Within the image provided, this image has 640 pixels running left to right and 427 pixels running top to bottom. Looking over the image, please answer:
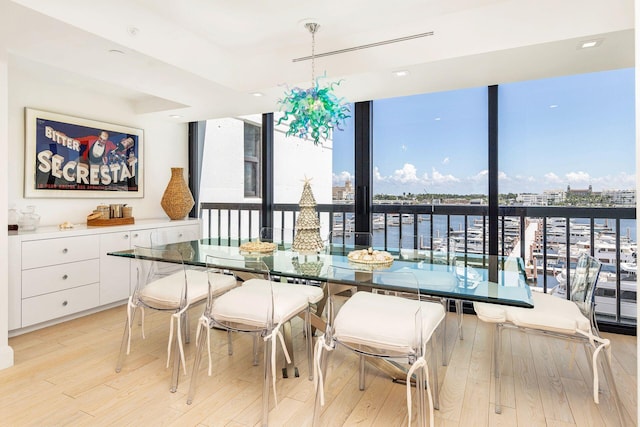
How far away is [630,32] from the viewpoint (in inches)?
86.7

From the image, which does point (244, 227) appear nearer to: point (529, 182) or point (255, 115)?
point (255, 115)

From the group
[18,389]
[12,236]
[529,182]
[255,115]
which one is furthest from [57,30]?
[529,182]

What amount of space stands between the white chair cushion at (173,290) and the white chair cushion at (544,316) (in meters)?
1.64

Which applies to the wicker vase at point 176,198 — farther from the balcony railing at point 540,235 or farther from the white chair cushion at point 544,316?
the white chair cushion at point 544,316

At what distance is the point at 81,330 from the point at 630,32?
14.5ft

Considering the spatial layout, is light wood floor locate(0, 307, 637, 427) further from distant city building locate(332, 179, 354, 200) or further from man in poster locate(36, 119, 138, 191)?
distant city building locate(332, 179, 354, 200)

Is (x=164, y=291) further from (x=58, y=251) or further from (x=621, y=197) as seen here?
(x=621, y=197)

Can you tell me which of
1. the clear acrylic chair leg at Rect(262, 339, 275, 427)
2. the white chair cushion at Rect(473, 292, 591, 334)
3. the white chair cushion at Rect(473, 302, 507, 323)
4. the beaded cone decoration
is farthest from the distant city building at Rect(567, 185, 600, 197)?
the clear acrylic chair leg at Rect(262, 339, 275, 427)

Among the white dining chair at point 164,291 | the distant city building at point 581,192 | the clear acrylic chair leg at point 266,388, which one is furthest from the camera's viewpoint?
the distant city building at point 581,192

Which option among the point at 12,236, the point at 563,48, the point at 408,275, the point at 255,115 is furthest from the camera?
the point at 255,115

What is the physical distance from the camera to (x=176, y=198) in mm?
4457

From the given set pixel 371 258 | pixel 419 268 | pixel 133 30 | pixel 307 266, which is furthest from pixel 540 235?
pixel 133 30

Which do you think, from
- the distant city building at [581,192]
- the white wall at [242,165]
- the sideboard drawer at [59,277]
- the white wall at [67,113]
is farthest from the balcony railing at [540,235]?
the white wall at [67,113]

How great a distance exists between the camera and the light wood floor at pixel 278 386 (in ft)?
6.30
